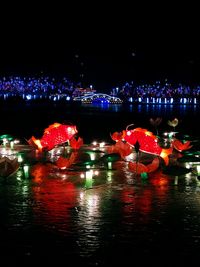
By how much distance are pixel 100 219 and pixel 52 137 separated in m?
5.92

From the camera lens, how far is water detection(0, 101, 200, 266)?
18.3ft

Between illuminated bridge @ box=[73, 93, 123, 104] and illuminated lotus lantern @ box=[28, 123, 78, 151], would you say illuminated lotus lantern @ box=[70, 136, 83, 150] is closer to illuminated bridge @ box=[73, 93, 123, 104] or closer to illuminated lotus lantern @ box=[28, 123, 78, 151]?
illuminated lotus lantern @ box=[28, 123, 78, 151]

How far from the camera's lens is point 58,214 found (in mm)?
7078

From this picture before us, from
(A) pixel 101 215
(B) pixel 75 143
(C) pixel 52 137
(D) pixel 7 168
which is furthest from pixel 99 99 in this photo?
(A) pixel 101 215

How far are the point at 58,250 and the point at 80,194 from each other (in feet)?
8.25

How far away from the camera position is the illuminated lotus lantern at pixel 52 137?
12562 millimetres

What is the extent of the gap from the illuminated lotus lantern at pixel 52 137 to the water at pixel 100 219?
2618 mm

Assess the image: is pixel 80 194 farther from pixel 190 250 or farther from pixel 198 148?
pixel 198 148

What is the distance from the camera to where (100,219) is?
22.6 ft

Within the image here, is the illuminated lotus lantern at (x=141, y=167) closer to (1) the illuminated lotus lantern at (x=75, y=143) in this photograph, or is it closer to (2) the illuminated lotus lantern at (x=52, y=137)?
(2) the illuminated lotus lantern at (x=52, y=137)

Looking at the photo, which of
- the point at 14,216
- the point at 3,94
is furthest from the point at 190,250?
the point at 3,94

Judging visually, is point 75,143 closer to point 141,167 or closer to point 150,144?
point 150,144

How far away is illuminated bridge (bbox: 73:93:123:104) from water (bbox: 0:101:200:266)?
78865mm

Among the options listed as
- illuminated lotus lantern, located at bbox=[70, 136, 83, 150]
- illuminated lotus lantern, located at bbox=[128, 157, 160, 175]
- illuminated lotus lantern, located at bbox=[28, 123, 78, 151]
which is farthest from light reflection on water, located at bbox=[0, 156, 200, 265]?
illuminated lotus lantern, located at bbox=[70, 136, 83, 150]
